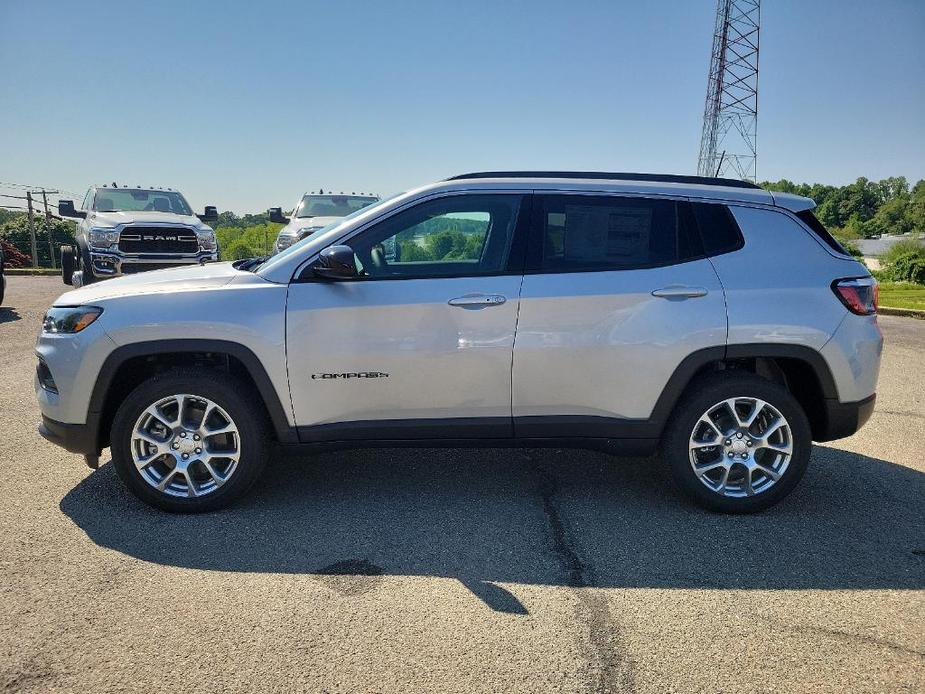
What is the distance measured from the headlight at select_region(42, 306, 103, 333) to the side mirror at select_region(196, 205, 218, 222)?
10481mm

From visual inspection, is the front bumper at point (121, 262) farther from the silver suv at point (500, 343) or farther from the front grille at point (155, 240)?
the silver suv at point (500, 343)

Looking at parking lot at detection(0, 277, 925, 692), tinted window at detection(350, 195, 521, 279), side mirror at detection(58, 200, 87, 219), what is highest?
side mirror at detection(58, 200, 87, 219)

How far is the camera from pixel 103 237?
1210cm

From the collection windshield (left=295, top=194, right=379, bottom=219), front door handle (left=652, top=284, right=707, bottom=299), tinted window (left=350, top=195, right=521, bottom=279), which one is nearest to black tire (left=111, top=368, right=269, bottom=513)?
tinted window (left=350, top=195, right=521, bottom=279)

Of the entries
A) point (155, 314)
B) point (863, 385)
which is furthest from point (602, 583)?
point (155, 314)

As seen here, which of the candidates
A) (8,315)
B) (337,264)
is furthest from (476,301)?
(8,315)

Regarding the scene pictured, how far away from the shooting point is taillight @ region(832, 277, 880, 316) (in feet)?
13.4

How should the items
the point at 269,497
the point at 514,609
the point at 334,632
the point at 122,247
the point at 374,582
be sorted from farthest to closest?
the point at 122,247 < the point at 269,497 < the point at 374,582 < the point at 514,609 < the point at 334,632

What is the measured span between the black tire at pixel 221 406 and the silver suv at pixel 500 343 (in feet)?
0.04

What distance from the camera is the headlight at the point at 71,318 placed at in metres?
4.02

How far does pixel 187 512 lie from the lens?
13.3 ft

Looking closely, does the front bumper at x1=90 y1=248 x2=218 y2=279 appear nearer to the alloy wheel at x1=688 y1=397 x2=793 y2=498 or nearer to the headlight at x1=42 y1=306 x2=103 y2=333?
the headlight at x1=42 y1=306 x2=103 y2=333

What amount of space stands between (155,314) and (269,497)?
1.24 m

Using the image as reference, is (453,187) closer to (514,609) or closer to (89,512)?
(514,609)
